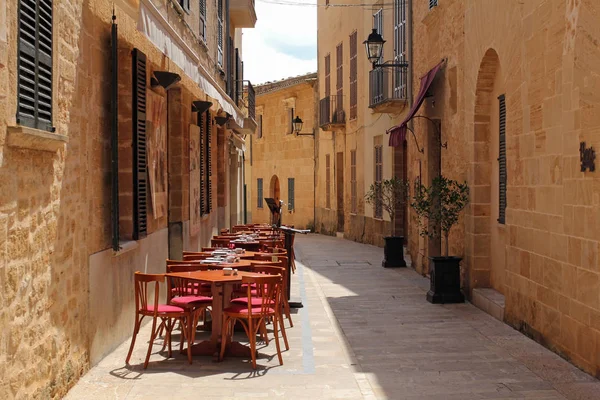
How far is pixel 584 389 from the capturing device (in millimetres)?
6070

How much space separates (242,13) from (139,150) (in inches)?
484

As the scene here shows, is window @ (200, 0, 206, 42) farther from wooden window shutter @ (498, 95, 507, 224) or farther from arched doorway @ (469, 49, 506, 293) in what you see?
wooden window shutter @ (498, 95, 507, 224)

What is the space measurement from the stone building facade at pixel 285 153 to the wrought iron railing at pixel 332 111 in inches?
124

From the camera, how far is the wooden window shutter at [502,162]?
991 centimetres

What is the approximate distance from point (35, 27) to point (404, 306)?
6.83 metres

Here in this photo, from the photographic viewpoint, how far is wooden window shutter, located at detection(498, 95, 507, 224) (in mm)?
9910

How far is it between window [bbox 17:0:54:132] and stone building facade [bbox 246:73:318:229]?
24266mm

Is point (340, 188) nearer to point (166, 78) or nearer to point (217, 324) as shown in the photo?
point (166, 78)

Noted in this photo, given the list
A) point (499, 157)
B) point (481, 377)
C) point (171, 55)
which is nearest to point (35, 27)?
point (171, 55)

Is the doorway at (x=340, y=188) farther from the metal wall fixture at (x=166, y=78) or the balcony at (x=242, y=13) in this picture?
the metal wall fixture at (x=166, y=78)

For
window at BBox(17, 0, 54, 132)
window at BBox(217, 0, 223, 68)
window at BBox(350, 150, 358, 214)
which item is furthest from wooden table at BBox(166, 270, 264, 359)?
window at BBox(350, 150, 358, 214)

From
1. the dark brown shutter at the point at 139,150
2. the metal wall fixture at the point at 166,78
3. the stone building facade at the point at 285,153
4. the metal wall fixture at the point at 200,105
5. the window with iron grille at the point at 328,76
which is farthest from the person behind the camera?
the stone building facade at the point at 285,153

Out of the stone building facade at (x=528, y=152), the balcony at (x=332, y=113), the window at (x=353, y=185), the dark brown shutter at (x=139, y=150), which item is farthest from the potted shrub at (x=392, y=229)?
the dark brown shutter at (x=139, y=150)

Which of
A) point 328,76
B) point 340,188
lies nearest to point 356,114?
point 340,188
